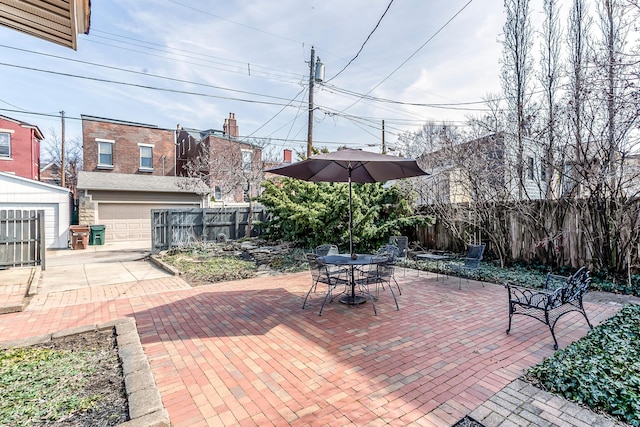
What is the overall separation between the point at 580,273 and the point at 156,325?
19.0 ft

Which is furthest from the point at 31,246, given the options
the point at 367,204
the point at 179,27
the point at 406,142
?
the point at 406,142

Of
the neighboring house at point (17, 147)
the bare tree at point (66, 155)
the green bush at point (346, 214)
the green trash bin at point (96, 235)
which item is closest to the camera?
the green bush at point (346, 214)

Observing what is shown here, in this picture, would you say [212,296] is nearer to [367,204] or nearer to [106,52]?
[367,204]

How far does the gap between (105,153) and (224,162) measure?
7491 mm

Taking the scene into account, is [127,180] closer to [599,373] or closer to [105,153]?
[105,153]

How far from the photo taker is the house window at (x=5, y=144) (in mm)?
16969

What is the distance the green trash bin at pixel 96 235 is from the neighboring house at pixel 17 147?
6240 mm

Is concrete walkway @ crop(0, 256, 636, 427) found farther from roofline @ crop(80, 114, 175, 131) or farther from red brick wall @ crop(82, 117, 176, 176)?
roofline @ crop(80, 114, 175, 131)

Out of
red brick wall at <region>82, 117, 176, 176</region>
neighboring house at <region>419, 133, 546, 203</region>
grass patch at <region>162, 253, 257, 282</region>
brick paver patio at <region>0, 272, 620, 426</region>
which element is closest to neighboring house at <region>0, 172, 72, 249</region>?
red brick wall at <region>82, 117, 176, 176</region>

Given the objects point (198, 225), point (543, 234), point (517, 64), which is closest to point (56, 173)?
point (198, 225)

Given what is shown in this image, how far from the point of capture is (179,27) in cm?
982

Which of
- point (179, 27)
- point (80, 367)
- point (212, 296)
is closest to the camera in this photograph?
point (80, 367)

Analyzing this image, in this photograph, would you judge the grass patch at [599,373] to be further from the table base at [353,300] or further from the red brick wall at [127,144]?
the red brick wall at [127,144]

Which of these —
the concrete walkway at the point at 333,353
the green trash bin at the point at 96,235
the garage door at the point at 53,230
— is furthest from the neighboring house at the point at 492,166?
the garage door at the point at 53,230
